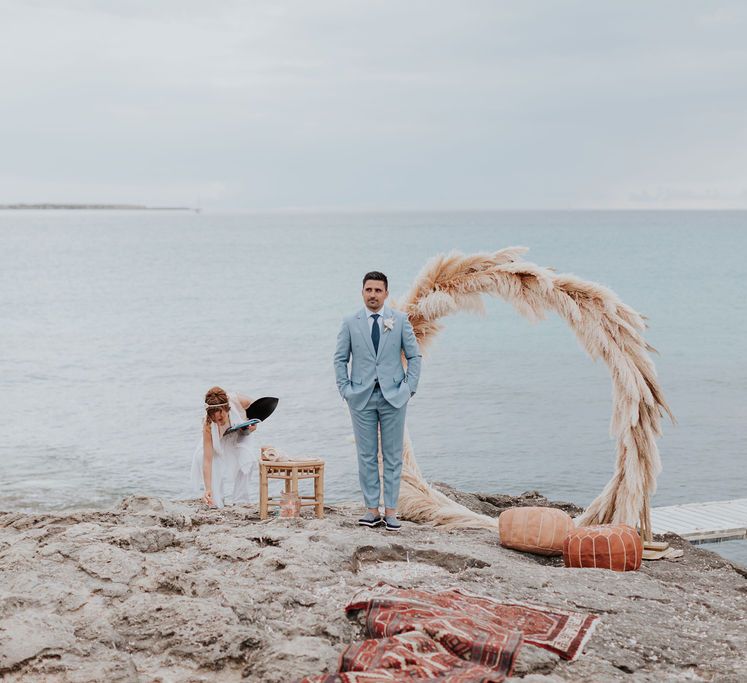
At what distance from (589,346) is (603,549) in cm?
197

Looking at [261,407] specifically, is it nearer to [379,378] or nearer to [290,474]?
[290,474]

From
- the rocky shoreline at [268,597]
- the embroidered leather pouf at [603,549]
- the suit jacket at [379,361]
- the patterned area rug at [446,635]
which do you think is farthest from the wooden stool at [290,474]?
the patterned area rug at [446,635]

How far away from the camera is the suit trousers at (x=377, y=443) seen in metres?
7.80

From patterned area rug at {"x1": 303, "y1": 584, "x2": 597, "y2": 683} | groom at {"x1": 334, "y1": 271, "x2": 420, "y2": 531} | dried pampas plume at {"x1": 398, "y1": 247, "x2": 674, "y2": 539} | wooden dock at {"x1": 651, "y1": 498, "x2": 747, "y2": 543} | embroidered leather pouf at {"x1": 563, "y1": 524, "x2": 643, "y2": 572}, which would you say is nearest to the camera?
patterned area rug at {"x1": 303, "y1": 584, "x2": 597, "y2": 683}

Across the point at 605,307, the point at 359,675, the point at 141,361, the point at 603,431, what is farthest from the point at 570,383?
the point at 359,675

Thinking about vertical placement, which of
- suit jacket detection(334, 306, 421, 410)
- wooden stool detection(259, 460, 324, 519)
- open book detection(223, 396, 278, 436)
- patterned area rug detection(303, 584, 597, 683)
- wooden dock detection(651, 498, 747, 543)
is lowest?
wooden dock detection(651, 498, 747, 543)

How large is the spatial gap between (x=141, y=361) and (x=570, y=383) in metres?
12.3

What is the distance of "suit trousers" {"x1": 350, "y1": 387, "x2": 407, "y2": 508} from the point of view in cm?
780

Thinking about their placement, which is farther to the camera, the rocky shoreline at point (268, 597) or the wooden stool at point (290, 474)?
the wooden stool at point (290, 474)

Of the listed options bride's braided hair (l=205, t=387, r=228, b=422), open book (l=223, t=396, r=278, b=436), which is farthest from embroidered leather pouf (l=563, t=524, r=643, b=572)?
bride's braided hair (l=205, t=387, r=228, b=422)

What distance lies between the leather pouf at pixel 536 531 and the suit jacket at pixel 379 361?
129 centimetres

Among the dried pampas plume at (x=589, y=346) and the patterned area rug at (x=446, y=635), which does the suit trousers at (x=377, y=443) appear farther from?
the patterned area rug at (x=446, y=635)

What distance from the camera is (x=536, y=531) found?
7.61 meters

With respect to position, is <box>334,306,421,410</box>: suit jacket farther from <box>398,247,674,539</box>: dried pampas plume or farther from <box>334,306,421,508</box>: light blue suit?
<box>398,247,674,539</box>: dried pampas plume
